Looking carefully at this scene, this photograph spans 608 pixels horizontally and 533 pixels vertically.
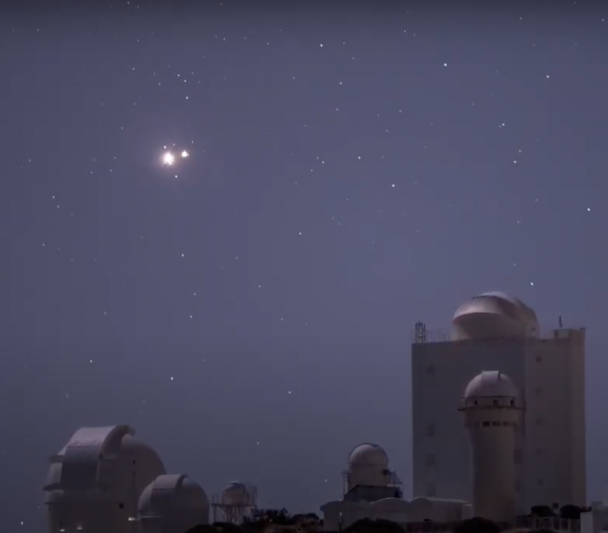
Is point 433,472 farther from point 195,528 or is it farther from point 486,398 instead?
point 195,528

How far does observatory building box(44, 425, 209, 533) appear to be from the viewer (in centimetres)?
5372

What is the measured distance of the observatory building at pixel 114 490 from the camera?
53.7 m

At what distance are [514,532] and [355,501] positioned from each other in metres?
8.24

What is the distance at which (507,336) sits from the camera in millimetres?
56156

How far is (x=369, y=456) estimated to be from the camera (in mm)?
57656

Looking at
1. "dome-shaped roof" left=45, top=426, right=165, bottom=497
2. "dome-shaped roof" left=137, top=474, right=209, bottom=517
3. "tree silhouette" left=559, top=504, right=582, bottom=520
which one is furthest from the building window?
"dome-shaped roof" left=45, top=426, right=165, bottom=497

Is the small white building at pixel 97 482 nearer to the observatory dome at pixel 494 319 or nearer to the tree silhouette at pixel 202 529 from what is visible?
the tree silhouette at pixel 202 529

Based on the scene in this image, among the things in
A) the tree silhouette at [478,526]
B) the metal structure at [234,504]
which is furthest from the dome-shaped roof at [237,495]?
the tree silhouette at [478,526]

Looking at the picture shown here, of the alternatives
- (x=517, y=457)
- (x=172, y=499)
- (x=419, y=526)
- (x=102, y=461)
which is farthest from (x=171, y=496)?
(x=517, y=457)

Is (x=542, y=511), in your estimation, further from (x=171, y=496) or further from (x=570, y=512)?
(x=171, y=496)

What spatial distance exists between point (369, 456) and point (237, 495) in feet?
20.3

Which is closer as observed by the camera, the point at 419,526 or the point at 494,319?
the point at 419,526

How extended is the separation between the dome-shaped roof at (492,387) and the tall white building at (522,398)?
12.4 ft

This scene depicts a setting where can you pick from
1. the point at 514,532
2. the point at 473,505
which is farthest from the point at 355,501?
the point at 514,532
